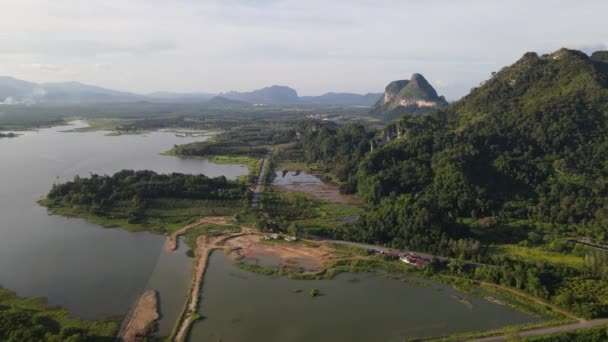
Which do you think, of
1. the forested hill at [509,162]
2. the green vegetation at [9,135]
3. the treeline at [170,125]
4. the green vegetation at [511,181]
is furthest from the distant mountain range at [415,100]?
the green vegetation at [9,135]

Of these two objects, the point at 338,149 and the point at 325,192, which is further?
the point at 338,149

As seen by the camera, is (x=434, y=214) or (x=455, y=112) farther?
(x=455, y=112)

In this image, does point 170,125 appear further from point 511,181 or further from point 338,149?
point 511,181

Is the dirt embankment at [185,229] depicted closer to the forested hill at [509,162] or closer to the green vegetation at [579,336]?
the forested hill at [509,162]

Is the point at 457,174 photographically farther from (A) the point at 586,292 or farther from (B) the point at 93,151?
(B) the point at 93,151

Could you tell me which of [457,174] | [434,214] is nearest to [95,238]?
[434,214]

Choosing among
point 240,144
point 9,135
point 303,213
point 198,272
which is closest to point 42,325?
point 198,272
